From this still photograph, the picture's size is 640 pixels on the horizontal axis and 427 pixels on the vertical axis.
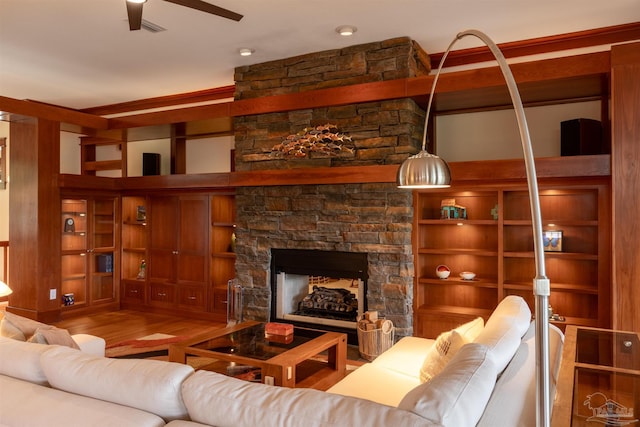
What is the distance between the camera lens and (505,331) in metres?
2.33

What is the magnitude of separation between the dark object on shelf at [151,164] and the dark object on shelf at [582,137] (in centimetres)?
530

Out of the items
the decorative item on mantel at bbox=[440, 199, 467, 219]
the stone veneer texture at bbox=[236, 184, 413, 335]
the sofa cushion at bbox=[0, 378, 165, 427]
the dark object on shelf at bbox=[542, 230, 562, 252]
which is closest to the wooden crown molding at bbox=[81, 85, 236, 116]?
the stone veneer texture at bbox=[236, 184, 413, 335]

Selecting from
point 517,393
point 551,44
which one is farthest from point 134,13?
point 551,44

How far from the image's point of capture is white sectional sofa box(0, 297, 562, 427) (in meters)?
1.44

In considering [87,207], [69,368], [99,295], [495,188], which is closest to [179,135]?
[87,207]

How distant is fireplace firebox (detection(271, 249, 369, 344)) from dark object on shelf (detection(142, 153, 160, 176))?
266cm

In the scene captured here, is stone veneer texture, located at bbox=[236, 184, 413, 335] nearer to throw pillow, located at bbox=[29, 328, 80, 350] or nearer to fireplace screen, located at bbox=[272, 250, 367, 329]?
fireplace screen, located at bbox=[272, 250, 367, 329]

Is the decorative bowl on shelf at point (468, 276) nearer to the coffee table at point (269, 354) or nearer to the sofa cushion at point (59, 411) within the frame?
the coffee table at point (269, 354)

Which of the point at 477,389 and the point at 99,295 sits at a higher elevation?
the point at 477,389

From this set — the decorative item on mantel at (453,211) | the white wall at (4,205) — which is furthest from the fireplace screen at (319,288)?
the white wall at (4,205)

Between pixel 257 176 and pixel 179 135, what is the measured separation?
209 cm

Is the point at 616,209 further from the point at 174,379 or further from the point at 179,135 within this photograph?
the point at 179,135

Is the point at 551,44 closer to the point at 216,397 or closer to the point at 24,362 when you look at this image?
the point at 216,397

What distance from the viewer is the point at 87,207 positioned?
652 cm
